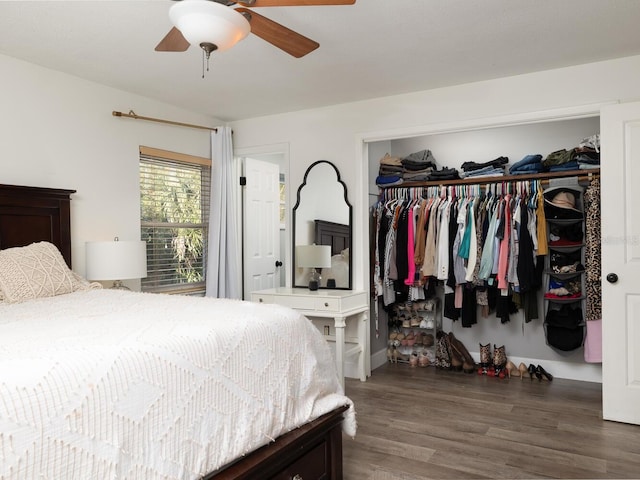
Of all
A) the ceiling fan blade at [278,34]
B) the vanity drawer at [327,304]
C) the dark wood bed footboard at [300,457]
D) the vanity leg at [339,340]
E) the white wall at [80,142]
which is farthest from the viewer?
the vanity drawer at [327,304]

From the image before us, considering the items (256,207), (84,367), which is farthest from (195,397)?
(256,207)

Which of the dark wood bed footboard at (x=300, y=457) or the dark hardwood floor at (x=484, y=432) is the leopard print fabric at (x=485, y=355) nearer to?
the dark hardwood floor at (x=484, y=432)

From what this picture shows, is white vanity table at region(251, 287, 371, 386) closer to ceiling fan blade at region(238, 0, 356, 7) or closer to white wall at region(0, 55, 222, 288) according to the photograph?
white wall at region(0, 55, 222, 288)

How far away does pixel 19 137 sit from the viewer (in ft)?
10.9

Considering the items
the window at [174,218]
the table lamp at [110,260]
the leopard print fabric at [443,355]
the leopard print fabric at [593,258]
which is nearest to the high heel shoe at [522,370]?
the leopard print fabric at [443,355]

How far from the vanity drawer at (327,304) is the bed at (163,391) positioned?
1596 mm

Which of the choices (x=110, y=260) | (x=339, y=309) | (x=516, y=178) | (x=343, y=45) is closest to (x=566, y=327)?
(x=516, y=178)

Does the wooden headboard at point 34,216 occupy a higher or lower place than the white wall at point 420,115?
lower

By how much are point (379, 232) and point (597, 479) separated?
266 centimetres

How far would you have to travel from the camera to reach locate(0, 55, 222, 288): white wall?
3305mm

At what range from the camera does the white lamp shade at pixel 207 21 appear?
1.76 m

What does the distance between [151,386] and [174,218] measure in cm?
329

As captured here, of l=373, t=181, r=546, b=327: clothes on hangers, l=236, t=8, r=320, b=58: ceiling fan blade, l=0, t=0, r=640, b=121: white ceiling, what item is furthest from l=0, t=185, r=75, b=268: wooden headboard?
l=373, t=181, r=546, b=327: clothes on hangers

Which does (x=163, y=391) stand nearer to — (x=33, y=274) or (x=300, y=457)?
(x=300, y=457)
